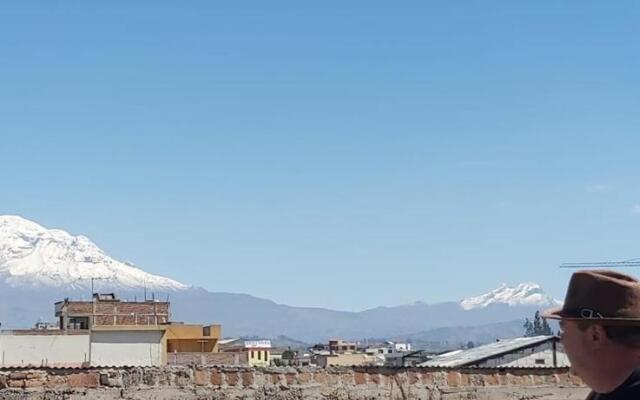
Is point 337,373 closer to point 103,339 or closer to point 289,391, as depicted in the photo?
point 289,391

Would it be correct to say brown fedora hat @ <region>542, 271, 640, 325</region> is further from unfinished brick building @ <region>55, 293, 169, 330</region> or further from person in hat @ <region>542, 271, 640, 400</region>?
unfinished brick building @ <region>55, 293, 169, 330</region>

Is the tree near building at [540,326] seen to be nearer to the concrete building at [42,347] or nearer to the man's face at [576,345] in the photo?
the man's face at [576,345]

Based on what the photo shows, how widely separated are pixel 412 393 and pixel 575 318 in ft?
27.8

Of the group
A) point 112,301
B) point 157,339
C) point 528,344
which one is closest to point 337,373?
point 528,344

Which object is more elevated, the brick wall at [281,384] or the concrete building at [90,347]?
the concrete building at [90,347]

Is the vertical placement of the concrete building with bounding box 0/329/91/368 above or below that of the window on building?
below

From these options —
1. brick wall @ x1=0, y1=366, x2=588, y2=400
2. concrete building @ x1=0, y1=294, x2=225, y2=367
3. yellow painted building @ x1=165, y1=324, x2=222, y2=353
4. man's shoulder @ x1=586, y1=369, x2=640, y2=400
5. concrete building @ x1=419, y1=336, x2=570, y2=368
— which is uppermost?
yellow painted building @ x1=165, y1=324, x2=222, y2=353

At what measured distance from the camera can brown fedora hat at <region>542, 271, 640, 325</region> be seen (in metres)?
2.89

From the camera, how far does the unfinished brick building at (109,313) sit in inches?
2322

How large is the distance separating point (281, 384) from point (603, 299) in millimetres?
8255

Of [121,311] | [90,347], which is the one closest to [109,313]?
[121,311]

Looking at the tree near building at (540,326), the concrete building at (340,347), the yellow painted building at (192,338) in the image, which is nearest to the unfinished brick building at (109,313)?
the yellow painted building at (192,338)

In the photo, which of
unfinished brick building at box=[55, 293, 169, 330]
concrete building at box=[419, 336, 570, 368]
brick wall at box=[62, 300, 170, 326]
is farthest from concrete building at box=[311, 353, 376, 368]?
unfinished brick building at box=[55, 293, 169, 330]

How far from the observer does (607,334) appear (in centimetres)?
290
